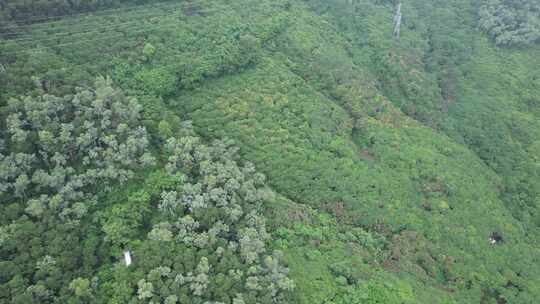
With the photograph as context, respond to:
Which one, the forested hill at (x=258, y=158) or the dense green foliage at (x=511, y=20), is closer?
the forested hill at (x=258, y=158)

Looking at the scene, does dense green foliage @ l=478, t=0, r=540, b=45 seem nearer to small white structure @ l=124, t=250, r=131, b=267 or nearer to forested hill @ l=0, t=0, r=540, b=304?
forested hill @ l=0, t=0, r=540, b=304

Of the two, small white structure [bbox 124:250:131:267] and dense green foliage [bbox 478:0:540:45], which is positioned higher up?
dense green foliage [bbox 478:0:540:45]

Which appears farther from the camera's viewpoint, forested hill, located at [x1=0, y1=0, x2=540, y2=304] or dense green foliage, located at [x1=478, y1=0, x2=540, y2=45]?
dense green foliage, located at [x1=478, y1=0, x2=540, y2=45]

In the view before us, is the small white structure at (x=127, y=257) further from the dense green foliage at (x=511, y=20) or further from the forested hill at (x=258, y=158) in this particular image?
the dense green foliage at (x=511, y=20)

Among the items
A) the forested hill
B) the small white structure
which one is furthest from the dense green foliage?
the small white structure

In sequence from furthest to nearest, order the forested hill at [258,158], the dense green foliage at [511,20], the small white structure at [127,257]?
the dense green foliage at [511,20], the forested hill at [258,158], the small white structure at [127,257]

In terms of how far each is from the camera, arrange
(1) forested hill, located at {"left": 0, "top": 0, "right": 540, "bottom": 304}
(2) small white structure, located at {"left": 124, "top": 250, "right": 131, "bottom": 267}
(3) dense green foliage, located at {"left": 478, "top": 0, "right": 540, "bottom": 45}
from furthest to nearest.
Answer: (3) dense green foliage, located at {"left": 478, "top": 0, "right": 540, "bottom": 45} → (1) forested hill, located at {"left": 0, "top": 0, "right": 540, "bottom": 304} → (2) small white structure, located at {"left": 124, "top": 250, "right": 131, "bottom": 267}

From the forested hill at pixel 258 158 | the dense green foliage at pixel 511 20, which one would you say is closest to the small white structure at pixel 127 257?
the forested hill at pixel 258 158

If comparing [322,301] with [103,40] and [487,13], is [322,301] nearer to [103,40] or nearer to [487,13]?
[103,40]

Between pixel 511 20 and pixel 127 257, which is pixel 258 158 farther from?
pixel 511 20
